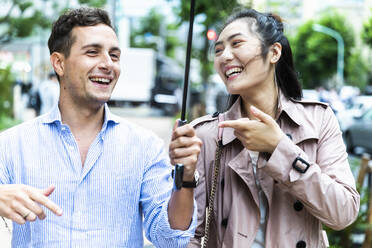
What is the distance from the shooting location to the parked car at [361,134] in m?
13.7

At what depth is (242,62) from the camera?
2.27 metres

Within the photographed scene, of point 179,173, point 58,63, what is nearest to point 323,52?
point 58,63

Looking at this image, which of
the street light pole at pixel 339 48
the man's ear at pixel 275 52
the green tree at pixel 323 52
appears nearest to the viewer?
the man's ear at pixel 275 52

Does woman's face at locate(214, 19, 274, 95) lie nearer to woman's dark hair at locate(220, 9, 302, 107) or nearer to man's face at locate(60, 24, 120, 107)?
woman's dark hair at locate(220, 9, 302, 107)

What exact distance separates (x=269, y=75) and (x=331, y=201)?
0.66 m

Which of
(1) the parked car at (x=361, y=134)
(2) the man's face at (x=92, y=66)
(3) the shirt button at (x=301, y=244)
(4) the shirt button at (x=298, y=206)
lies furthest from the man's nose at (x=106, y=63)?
(1) the parked car at (x=361, y=134)

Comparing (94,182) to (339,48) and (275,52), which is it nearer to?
(275,52)

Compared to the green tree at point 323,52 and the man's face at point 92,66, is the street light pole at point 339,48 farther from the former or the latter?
the man's face at point 92,66

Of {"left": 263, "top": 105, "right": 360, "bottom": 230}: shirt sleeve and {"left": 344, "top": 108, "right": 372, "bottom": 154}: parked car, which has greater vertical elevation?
{"left": 263, "top": 105, "right": 360, "bottom": 230}: shirt sleeve

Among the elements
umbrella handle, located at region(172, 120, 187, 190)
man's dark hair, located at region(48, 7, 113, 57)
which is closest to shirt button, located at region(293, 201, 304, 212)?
umbrella handle, located at region(172, 120, 187, 190)

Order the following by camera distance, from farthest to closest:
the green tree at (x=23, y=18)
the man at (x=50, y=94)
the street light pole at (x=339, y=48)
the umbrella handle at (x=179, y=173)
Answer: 1. the street light pole at (x=339, y=48)
2. the green tree at (x=23, y=18)
3. the man at (x=50, y=94)
4. the umbrella handle at (x=179, y=173)

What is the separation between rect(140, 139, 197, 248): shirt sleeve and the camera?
2057 mm

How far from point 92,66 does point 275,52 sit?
840 mm

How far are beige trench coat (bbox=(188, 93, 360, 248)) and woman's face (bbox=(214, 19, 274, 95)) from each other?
0.17 metres
